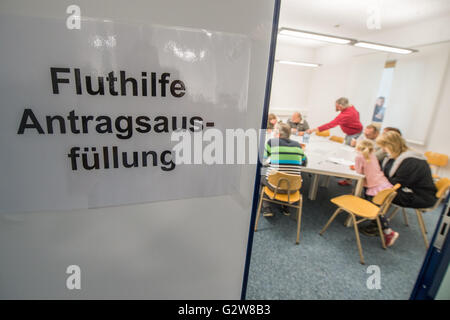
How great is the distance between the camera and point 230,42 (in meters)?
0.77

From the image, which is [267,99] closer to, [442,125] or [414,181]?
[414,181]

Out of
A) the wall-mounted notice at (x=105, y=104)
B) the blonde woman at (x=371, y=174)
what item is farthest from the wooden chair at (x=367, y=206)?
the wall-mounted notice at (x=105, y=104)

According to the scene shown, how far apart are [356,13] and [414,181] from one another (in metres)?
3.18

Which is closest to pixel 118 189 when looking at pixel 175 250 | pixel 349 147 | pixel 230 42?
pixel 175 250

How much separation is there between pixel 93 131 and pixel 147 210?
0.35m

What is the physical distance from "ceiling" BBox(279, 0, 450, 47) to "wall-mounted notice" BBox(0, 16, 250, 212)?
360cm

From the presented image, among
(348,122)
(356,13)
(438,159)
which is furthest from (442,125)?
(356,13)

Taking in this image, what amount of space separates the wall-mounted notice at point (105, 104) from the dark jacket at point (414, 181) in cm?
254

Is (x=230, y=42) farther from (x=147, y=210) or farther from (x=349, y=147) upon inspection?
(x=349, y=147)

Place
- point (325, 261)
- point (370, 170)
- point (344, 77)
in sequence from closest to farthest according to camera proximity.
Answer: point (325, 261) < point (370, 170) < point (344, 77)

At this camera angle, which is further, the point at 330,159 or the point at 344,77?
the point at 344,77

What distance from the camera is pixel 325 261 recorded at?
88.2 inches
